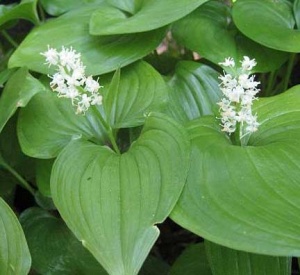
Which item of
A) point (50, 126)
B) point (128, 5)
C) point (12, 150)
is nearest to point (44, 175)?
point (50, 126)

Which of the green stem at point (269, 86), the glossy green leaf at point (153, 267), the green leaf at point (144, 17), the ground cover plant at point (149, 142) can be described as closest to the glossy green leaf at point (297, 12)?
the ground cover plant at point (149, 142)

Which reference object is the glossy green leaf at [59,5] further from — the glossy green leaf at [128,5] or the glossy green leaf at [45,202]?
the glossy green leaf at [45,202]

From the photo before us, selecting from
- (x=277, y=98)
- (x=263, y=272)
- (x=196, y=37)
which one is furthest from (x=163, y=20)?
(x=263, y=272)

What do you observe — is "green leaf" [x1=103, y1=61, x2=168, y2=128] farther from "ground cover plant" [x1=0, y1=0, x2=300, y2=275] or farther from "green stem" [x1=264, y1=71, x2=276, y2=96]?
"green stem" [x1=264, y1=71, x2=276, y2=96]

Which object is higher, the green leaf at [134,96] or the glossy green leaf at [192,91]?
the green leaf at [134,96]

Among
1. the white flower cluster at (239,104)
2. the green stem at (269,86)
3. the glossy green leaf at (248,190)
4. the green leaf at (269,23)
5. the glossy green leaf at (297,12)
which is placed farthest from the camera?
the green stem at (269,86)

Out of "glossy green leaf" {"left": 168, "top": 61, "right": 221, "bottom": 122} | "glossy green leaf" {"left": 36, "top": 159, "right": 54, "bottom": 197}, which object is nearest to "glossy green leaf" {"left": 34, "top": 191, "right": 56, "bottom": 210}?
"glossy green leaf" {"left": 36, "top": 159, "right": 54, "bottom": 197}
